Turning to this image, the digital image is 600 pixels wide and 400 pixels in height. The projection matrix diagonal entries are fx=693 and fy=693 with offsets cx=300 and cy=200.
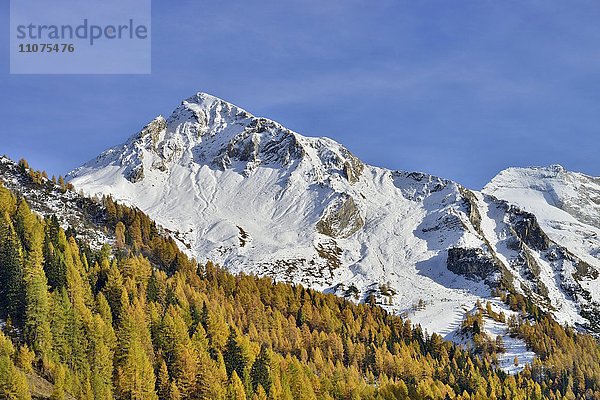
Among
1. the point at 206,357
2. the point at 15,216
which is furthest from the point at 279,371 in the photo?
the point at 15,216

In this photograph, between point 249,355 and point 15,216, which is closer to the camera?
point 249,355

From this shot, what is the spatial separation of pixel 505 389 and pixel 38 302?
11310 cm

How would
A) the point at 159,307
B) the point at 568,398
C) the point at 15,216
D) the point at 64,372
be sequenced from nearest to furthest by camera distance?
the point at 64,372 < the point at 159,307 < the point at 15,216 < the point at 568,398

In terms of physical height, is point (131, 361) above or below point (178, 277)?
below

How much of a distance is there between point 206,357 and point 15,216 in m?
70.6

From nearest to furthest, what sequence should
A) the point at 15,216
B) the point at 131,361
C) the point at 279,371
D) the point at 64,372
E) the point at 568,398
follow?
the point at 64,372, the point at 131,361, the point at 279,371, the point at 15,216, the point at 568,398

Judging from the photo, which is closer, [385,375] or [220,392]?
[220,392]

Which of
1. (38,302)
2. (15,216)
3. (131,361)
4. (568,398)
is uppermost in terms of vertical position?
(15,216)

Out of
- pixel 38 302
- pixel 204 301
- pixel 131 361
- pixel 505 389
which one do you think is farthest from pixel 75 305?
pixel 505 389

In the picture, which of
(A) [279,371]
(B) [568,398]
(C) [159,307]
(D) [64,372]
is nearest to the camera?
(D) [64,372]

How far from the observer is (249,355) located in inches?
5340

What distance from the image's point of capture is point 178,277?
18875 cm

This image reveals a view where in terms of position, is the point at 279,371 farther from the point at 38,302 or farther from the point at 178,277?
the point at 178,277

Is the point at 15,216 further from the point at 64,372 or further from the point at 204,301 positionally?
the point at 64,372
